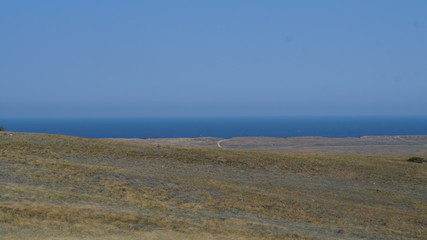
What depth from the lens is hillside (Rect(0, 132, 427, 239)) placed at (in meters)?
17.4

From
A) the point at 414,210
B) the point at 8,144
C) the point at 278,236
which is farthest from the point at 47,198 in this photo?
the point at 414,210

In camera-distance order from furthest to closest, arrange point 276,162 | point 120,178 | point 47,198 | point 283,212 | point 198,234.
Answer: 1. point 276,162
2. point 120,178
3. point 283,212
4. point 47,198
5. point 198,234

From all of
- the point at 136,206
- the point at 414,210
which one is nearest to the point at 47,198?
the point at 136,206

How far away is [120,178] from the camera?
26.1 metres

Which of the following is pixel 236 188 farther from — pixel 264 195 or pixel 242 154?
pixel 242 154

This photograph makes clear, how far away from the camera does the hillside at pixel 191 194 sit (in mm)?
17438

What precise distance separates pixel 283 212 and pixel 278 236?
5.06m

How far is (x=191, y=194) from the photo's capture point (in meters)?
24.5

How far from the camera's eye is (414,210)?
27.3 m

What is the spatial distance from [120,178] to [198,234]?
33.8 feet

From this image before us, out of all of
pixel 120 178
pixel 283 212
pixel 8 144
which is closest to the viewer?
pixel 283 212

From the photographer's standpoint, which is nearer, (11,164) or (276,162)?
(11,164)

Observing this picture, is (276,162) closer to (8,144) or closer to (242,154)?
(242,154)

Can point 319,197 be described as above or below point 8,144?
below
